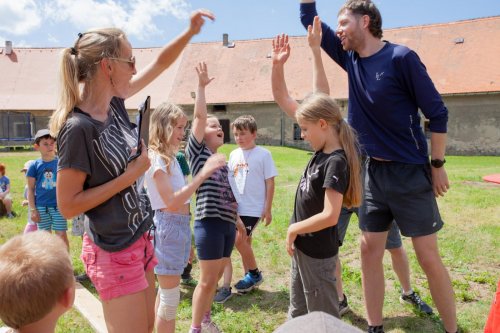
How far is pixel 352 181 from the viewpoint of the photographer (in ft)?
8.76

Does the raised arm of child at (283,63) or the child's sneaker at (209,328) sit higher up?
the raised arm of child at (283,63)

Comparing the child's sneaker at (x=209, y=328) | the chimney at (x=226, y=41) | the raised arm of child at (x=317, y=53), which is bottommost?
the child's sneaker at (x=209, y=328)

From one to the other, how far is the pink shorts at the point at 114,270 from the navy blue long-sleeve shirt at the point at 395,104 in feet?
5.96

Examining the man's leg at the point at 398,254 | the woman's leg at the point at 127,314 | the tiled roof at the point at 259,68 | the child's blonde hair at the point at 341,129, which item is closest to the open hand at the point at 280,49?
the child's blonde hair at the point at 341,129

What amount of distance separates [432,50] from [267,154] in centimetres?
2642

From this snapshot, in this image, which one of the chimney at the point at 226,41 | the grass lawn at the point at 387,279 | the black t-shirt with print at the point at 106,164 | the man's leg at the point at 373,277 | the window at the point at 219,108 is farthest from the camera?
the chimney at the point at 226,41

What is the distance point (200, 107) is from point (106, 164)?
137 cm

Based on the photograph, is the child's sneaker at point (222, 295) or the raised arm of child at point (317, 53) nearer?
the raised arm of child at point (317, 53)

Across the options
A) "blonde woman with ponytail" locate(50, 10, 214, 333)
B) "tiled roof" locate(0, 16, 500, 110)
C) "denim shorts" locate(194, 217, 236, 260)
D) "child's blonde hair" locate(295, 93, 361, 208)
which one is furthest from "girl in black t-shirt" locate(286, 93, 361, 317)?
"tiled roof" locate(0, 16, 500, 110)

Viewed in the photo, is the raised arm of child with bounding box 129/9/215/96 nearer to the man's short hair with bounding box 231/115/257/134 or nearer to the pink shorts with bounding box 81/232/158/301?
the pink shorts with bounding box 81/232/158/301

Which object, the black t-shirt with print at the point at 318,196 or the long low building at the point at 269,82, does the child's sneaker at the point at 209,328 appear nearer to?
the black t-shirt with print at the point at 318,196

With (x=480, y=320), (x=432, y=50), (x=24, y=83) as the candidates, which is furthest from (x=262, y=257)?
(x=24, y=83)

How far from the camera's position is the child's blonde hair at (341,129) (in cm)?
267

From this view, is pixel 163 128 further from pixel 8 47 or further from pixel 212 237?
pixel 8 47
